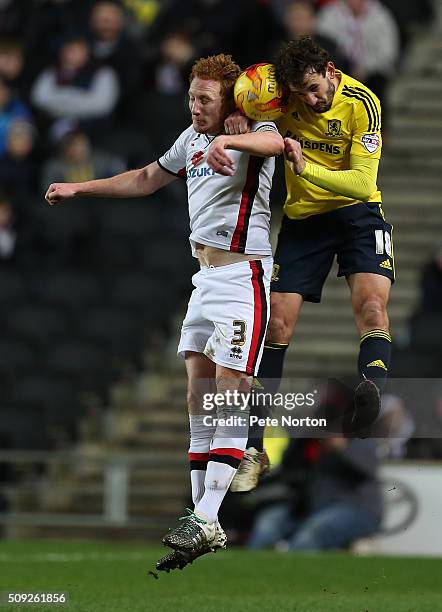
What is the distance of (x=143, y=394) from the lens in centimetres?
1641

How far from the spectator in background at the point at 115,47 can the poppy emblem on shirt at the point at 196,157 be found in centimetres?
766

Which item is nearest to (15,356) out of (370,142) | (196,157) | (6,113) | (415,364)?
(6,113)

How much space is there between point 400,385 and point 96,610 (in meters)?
6.32

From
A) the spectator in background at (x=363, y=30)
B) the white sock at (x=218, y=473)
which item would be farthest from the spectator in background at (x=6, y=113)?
the white sock at (x=218, y=473)

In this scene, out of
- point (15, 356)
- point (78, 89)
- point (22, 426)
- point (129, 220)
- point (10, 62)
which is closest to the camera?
point (22, 426)

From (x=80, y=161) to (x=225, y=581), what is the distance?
6.04 metres

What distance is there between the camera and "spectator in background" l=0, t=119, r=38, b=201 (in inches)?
648

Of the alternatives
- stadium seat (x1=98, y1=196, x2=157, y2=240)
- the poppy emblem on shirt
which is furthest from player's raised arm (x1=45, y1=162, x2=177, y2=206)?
stadium seat (x1=98, y1=196, x2=157, y2=240)

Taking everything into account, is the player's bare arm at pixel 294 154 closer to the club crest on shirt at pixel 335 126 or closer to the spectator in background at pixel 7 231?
the club crest on shirt at pixel 335 126

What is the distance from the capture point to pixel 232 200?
9000 millimetres

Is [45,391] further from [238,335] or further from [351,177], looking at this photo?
[351,177]

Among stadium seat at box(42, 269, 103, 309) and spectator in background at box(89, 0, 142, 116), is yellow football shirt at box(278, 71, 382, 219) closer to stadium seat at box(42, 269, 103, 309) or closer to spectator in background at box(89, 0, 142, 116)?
stadium seat at box(42, 269, 103, 309)

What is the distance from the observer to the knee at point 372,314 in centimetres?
949

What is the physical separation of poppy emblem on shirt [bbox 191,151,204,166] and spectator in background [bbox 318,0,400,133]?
7564 mm
